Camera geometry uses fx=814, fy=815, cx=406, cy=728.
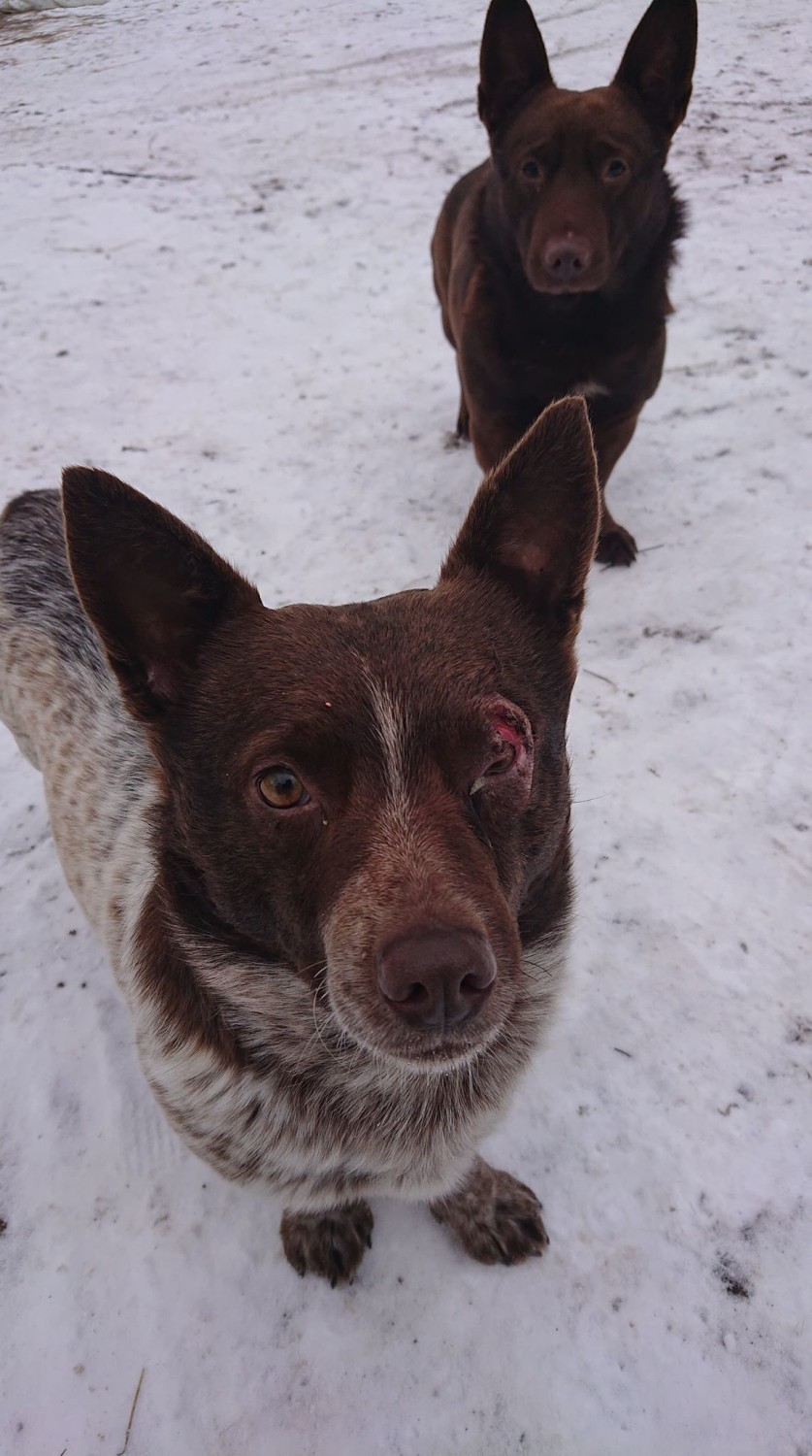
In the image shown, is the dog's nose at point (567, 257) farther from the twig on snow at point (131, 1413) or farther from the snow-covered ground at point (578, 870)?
the twig on snow at point (131, 1413)

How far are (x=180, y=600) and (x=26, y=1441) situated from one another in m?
2.12

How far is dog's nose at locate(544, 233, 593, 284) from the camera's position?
3355mm

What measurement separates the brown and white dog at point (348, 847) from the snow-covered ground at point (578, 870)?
0.87 ft

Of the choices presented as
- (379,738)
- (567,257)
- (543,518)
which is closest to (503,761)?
(379,738)

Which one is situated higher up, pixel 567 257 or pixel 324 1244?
pixel 567 257

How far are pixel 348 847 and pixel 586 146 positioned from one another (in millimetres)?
3401

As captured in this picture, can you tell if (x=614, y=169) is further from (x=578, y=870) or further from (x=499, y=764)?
(x=499, y=764)

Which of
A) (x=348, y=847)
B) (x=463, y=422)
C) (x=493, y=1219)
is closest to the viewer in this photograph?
(x=348, y=847)

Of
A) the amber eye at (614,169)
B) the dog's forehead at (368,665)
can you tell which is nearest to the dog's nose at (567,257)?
the amber eye at (614,169)

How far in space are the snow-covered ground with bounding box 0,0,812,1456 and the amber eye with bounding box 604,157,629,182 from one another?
154cm

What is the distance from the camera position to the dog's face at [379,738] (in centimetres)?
140

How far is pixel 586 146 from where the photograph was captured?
342cm

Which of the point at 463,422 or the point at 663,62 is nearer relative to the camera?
the point at 663,62

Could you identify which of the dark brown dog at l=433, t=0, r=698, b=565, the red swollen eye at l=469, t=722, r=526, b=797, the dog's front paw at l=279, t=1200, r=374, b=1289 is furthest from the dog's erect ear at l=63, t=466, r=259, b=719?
the dark brown dog at l=433, t=0, r=698, b=565
